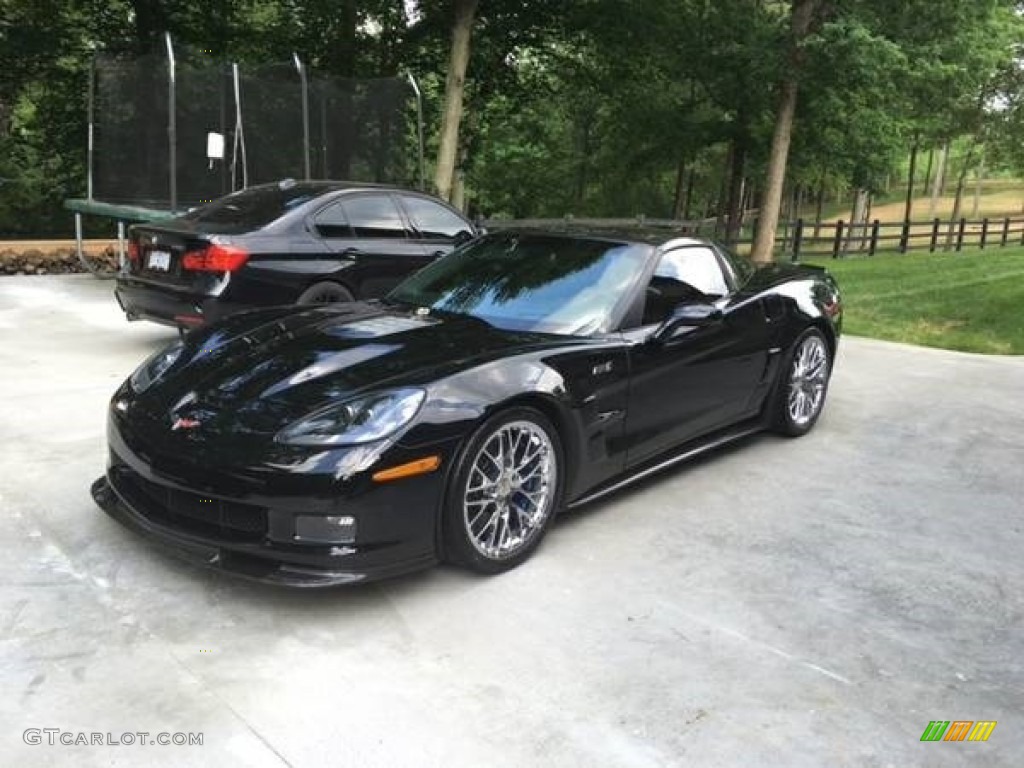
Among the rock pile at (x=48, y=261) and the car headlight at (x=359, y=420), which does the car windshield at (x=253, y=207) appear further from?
the rock pile at (x=48, y=261)

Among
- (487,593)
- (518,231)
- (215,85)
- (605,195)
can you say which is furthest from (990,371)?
(605,195)

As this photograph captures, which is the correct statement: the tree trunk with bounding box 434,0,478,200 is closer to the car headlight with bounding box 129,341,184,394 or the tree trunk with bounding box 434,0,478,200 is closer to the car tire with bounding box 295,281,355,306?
the car tire with bounding box 295,281,355,306

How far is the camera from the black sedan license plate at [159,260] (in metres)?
6.92

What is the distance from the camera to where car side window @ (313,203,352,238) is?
7.26 meters

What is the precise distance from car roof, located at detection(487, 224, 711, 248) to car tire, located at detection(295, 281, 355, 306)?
2273mm

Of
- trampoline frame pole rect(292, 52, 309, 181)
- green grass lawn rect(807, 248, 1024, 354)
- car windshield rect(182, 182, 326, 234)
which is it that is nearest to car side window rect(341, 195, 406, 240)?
car windshield rect(182, 182, 326, 234)

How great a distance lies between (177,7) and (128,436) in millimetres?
15969

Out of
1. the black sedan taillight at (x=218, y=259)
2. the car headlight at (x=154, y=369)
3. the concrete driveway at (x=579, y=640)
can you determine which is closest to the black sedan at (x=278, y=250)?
the black sedan taillight at (x=218, y=259)

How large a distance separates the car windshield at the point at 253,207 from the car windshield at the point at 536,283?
2.46 meters

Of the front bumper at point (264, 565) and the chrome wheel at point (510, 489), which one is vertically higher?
the chrome wheel at point (510, 489)

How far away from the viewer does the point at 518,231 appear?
530 centimetres

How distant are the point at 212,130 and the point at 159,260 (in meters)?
4.58

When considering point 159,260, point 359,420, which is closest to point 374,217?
point 159,260

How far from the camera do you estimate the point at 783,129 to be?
53.9 feet
